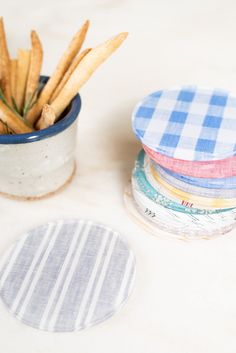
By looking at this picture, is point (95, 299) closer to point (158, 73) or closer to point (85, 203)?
point (85, 203)

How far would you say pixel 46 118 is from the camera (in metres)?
0.57

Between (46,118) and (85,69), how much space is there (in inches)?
2.9

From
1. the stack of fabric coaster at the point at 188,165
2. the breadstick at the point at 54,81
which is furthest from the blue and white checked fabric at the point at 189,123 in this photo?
the breadstick at the point at 54,81

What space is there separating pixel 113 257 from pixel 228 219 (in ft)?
0.46

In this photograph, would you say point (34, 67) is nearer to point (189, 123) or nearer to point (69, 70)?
point (69, 70)

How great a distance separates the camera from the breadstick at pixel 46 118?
1.82 feet

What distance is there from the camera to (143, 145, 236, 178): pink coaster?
1.78 feet

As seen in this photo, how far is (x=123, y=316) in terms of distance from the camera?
1.69 feet

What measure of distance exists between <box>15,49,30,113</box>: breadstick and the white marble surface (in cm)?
13

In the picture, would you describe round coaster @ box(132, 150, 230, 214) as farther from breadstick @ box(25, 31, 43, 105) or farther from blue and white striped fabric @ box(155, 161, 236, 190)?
breadstick @ box(25, 31, 43, 105)

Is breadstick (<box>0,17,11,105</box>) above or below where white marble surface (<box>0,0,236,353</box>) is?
above

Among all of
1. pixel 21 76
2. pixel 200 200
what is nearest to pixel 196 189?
pixel 200 200

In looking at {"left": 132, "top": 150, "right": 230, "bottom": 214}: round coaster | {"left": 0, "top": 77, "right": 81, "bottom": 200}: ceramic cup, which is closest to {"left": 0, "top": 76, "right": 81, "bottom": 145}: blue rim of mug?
{"left": 0, "top": 77, "right": 81, "bottom": 200}: ceramic cup

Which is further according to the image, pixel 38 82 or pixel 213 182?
pixel 38 82
